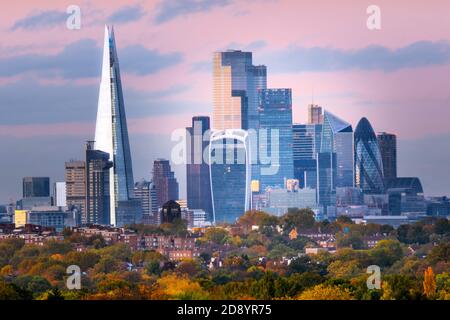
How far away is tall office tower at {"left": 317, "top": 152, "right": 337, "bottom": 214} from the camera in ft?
526

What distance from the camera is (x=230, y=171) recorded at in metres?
165

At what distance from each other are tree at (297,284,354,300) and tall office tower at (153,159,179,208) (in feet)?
275

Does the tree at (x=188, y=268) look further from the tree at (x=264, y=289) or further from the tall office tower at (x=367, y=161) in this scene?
the tall office tower at (x=367, y=161)

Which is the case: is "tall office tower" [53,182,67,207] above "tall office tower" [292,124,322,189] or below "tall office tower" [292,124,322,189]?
below

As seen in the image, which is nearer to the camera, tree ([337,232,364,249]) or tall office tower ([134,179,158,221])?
tree ([337,232,364,249])

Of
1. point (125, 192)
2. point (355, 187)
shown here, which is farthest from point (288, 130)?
point (125, 192)

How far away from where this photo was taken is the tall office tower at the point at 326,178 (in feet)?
526

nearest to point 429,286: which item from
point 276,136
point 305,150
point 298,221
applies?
point 298,221

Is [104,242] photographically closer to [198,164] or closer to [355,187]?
[198,164]

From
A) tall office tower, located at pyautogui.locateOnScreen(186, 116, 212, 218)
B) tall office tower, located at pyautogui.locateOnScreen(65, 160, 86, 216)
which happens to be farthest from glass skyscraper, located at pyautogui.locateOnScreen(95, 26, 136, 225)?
tall office tower, located at pyautogui.locateOnScreen(186, 116, 212, 218)

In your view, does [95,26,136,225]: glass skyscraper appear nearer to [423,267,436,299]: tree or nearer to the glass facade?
the glass facade

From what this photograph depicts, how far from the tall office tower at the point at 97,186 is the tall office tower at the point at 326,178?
1815cm

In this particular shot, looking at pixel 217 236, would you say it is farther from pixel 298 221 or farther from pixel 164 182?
pixel 164 182

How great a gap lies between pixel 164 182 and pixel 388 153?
2237 cm
